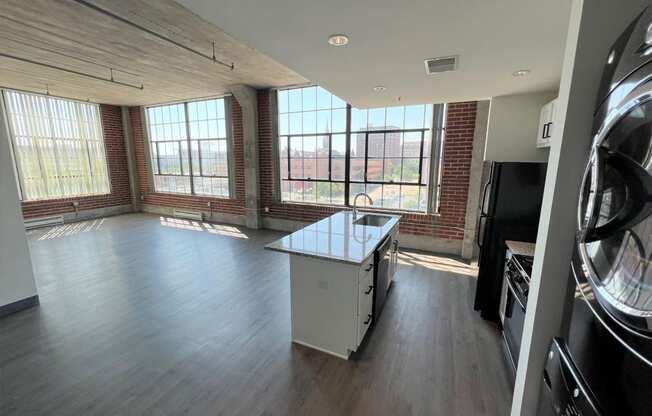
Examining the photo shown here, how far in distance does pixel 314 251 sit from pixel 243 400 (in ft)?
3.65

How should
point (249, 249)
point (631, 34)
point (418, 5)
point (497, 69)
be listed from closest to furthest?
point (631, 34), point (418, 5), point (497, 69), point (249, 249)

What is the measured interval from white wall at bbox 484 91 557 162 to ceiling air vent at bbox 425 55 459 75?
5.04 ft

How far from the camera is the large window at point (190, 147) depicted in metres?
6.60

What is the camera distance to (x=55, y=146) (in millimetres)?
6410

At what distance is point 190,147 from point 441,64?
21.9 ft

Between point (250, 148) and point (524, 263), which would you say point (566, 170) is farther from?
point (250, 148)

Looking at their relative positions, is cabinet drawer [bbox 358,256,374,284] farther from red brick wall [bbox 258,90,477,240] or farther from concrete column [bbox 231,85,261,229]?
concrete column [bbox 231,85,261,229]

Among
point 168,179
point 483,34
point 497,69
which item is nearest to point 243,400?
point 483,34

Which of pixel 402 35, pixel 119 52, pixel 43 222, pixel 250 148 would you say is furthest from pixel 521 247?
pixel 43 222

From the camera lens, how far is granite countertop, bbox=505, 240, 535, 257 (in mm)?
2091

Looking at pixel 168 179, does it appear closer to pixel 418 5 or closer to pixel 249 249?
pixel 249 249

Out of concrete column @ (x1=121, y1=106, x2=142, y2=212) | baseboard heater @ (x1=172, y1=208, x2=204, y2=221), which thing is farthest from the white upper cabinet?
concrete column @ (x1=121, y1=106, x2=142, y2=212)

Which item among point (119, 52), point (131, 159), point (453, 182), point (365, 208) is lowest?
point (365, 208)

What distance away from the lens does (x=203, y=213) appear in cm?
704
